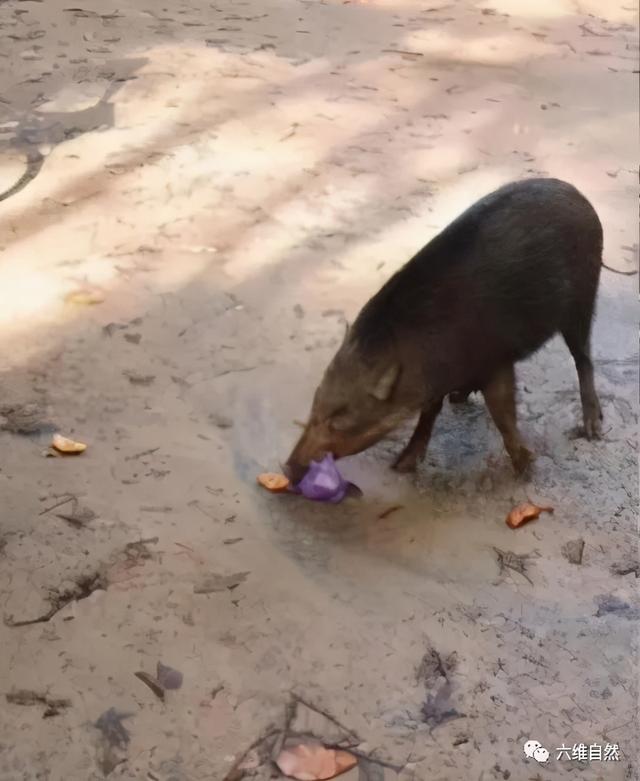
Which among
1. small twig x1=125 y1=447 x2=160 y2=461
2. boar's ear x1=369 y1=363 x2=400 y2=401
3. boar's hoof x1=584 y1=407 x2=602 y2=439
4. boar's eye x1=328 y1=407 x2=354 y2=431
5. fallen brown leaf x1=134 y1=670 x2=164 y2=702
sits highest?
boar's ear x1=369 y1=363 x2=400 y2=401

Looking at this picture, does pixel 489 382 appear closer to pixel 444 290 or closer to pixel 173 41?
pixel 444 290

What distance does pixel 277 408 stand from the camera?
322cm

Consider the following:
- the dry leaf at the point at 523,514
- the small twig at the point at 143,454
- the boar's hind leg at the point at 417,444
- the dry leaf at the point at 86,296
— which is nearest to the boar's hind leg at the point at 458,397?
the boar's hind leg at the point at 417,444

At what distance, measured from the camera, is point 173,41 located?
257 cm

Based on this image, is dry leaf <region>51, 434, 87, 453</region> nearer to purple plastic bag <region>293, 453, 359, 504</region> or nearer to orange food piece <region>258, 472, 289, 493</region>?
orange food piece <region>258, 472, 289, 493</region>

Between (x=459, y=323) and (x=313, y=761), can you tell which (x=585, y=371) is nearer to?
(x=459, y=323)

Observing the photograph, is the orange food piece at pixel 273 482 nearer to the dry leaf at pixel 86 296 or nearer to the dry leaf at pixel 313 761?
the dry leaf at pixel 313 761

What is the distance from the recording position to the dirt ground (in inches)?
86.4

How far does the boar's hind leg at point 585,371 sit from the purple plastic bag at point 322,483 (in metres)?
0.95

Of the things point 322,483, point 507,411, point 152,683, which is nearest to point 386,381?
point 322,483

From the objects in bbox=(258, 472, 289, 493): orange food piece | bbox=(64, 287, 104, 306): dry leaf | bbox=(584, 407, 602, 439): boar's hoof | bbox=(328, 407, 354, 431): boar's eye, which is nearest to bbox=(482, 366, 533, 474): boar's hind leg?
bbox=(584, 407, 602, 439): boar's hoof

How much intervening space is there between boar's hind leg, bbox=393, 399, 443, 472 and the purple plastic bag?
287 millimetres

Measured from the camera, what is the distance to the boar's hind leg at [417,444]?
3.05 m

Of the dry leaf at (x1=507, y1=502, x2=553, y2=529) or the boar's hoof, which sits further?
the boar's hoof
